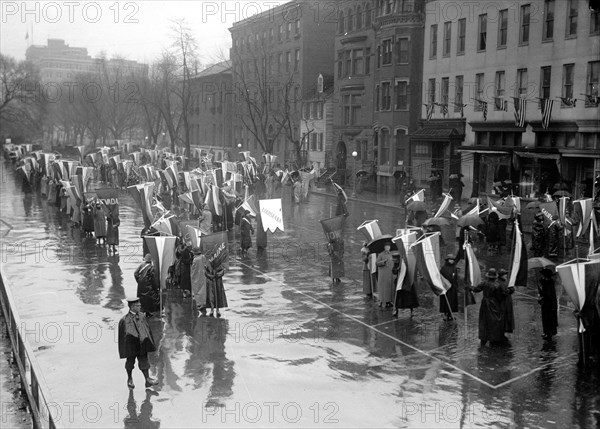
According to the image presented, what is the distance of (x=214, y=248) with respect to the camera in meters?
16.9

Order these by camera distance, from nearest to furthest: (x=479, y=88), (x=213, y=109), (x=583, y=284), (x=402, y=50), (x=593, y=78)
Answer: (x=583, y=284), (x=593, y=78), (x=479, y=88), (x=402, y=50), (x=213, y=109)

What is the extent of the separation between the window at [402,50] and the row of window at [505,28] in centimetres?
292

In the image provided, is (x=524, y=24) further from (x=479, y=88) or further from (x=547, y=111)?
(x=547, y=111)

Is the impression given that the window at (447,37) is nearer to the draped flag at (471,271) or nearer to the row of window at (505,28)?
the row of window at (505,28)

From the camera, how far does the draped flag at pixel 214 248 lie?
16.8 metres

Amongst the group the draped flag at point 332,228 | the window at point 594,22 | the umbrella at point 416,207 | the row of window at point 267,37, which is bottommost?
the draped flag at point 332,228

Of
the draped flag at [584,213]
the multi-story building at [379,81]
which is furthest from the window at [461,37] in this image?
the draped flag at [584,213]

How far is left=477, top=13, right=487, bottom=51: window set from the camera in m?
43.0

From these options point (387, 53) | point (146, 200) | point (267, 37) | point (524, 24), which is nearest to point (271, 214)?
point (146, 200)

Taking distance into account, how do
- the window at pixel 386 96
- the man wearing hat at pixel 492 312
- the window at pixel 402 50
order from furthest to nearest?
the window at pixel 386 96 < the window at pixel 402 50 < the man wearing hat at pixel 492 312

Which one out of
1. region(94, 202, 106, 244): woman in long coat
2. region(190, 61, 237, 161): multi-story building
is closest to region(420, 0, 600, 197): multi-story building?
region(94, 202, 106, 244): woman in long coat

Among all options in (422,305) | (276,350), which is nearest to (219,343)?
(276,350)

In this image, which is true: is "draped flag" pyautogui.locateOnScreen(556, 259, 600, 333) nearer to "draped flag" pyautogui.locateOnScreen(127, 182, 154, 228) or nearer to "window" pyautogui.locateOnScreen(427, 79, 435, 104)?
"draped flag" pyautogui.locateOnScreen(127, 182, 154, 228)

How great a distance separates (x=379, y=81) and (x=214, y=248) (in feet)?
129
